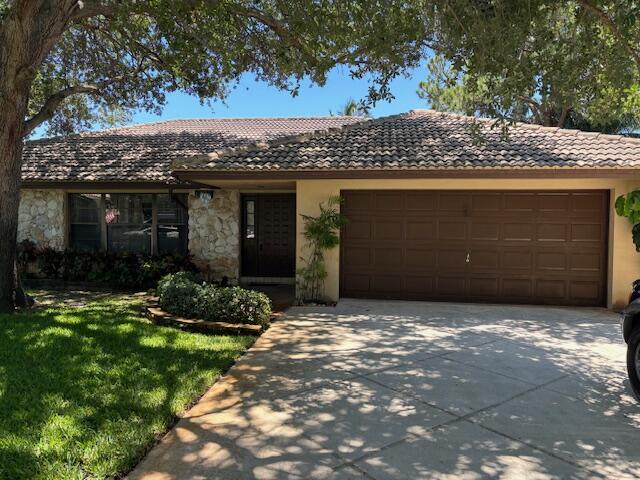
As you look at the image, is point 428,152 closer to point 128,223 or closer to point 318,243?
point 318,243

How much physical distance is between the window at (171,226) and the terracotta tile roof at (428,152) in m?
3.30

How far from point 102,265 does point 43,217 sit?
2.56m

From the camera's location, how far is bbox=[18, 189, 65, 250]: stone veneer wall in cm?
1238

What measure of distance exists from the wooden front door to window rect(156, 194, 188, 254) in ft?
5.48

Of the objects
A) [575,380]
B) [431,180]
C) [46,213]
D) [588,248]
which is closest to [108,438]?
[575,380]

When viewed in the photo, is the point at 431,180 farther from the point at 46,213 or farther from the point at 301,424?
the point at 46,213

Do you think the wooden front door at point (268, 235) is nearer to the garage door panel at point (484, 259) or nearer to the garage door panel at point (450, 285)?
the garage door panel at point (450, 285)

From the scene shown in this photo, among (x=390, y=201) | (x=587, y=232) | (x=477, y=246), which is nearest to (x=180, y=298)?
(x=390, y=201)

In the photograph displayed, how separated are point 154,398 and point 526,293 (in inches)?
321

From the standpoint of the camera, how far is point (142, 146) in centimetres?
1364

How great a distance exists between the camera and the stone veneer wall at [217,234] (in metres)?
11.8

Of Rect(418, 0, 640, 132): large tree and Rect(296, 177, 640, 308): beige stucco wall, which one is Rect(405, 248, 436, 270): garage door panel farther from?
Rect(418, 0, 640, 132): large tree

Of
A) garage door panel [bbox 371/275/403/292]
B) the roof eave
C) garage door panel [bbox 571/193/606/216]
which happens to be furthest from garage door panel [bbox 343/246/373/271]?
garage door panel [bbox 571/193/606/216]

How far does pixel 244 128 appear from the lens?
15742mm
